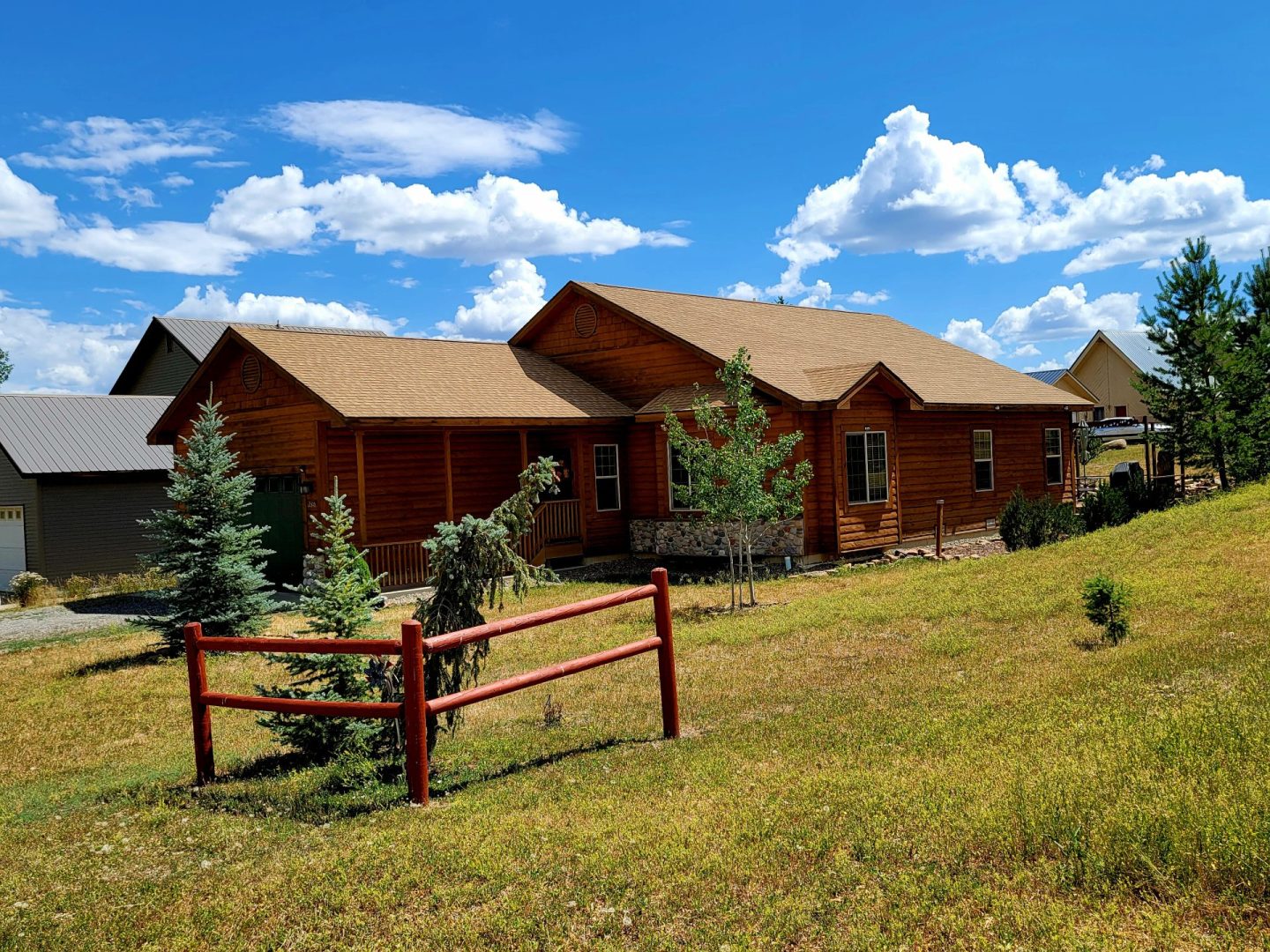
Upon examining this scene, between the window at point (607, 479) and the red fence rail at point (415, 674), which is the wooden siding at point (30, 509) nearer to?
the window at point (607, 479)

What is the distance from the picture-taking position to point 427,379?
2139 centimetres

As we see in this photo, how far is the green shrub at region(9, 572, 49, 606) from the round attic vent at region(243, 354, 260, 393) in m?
7.61

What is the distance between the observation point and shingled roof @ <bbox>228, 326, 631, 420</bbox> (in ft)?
62.9

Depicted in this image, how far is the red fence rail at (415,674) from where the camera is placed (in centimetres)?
646

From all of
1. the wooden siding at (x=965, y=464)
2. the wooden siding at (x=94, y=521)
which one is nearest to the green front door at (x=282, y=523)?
the wooden siding at (x=94, y=521)

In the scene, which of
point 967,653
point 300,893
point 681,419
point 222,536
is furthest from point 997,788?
point 681,419

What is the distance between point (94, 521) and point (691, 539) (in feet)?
53.4

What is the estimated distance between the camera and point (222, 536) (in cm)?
1460

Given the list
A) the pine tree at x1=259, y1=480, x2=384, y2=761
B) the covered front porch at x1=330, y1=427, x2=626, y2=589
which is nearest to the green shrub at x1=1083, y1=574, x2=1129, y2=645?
the pine tree at x1=259, y1=480, x2=384, y2=761

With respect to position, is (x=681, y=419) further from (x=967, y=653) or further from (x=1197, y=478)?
(x=1197, y=478)

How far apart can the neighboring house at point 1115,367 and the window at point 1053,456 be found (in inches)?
1171

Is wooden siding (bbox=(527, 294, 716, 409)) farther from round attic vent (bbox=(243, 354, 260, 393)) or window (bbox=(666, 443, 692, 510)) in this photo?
round attic vent (bbox=(243, 354, 260, 393))

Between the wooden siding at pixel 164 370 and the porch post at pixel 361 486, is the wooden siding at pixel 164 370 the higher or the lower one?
the higher one

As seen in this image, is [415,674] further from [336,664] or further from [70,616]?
[70,616]
